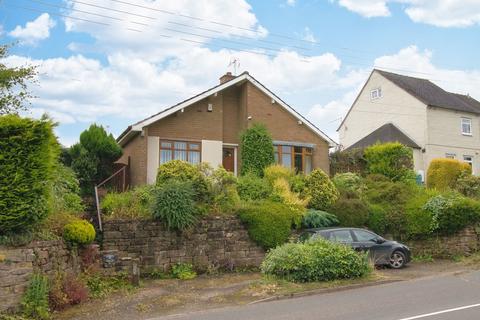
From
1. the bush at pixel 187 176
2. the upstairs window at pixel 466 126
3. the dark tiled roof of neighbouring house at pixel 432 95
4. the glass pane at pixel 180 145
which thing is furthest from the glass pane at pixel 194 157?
the upstairs window at pixel 466 126

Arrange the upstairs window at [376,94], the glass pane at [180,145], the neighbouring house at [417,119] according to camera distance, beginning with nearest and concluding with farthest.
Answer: the glass pane at [180,145], the neighbouring house at [417,119], the upstairs window at [376,94]

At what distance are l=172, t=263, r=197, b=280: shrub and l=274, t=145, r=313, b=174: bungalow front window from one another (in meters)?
10.0

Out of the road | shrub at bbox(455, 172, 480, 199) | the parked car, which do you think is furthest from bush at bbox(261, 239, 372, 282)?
shrub at bbox(455, 172, 480, 199)

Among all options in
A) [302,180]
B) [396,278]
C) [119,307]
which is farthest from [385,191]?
[119,307]

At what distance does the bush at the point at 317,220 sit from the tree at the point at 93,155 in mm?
8497

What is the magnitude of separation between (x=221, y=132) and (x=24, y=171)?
1384 cm

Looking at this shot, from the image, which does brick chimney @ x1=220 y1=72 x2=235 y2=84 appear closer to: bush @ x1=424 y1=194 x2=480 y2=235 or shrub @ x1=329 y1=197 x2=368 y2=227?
shrub @ x1=329 y1=197 x2=368 y2=227

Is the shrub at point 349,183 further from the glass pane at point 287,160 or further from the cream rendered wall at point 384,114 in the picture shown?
the cream rendered wall at point 384,114

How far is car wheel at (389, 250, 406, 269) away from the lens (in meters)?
16.8

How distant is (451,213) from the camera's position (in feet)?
63.7

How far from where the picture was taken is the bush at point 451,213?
63.9 feet

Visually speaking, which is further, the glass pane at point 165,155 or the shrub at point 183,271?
the glass pane at point 165,155

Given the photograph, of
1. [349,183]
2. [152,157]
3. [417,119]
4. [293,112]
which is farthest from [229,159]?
[417,119]

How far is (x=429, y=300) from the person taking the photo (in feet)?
34.8
